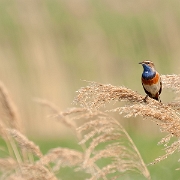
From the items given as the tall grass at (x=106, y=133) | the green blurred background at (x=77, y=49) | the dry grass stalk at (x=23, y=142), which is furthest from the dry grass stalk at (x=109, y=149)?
the green blurred background at (x=77, y=49)

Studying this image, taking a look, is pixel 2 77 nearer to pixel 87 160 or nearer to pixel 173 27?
pixel 173 27

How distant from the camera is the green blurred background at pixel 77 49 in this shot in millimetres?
9273

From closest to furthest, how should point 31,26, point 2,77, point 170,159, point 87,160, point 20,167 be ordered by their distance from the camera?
point 87,160, point 20,167, point 170,159, point 2,77, point 31,26

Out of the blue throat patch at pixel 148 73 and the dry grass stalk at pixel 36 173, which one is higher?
the blue throat patch at pixel 148 73

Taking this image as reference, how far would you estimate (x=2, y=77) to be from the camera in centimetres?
930

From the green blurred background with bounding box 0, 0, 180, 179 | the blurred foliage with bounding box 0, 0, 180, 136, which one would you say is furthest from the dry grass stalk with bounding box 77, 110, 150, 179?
the blurred foliage with bounding box 0, 0, 180, 136

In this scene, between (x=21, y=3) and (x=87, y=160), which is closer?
(x=87, y=160)

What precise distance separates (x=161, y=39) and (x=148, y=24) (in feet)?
1.13

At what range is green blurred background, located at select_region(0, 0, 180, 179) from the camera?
927 cm

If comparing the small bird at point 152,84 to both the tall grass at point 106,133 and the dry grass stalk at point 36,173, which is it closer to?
the tall grass at point 106,133

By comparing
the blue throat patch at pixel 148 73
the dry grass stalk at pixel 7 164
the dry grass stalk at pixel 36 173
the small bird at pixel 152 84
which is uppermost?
the blue throat patch at pixel 148 73

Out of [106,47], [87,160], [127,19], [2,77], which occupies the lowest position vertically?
[87,160]

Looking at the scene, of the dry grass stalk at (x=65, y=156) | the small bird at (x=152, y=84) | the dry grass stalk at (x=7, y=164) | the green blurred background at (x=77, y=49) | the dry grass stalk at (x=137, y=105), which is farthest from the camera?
the green blurred background at (x=77, y=49)

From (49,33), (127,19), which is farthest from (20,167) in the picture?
(127,19)
